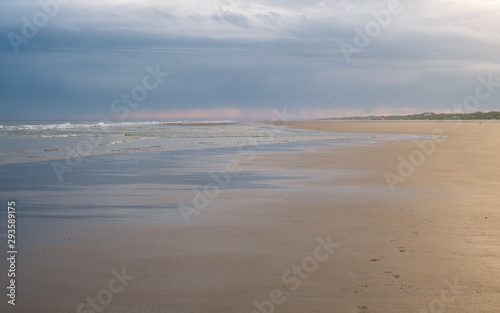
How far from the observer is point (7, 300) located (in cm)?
487

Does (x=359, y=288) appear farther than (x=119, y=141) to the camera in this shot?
No

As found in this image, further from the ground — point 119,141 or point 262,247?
point 119,141

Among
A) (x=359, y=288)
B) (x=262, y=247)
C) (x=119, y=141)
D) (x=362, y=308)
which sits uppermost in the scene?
(x=119, y=141)

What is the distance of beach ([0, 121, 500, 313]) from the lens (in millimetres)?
4945

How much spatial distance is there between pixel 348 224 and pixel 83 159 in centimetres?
1470

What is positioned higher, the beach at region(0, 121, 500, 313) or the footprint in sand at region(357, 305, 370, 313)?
the beach at region(0, 121, 500, 313)

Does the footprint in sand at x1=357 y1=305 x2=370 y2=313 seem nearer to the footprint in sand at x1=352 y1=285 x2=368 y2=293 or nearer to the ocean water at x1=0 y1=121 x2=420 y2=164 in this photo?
the footprint in sand at x1=352 y1=285 x2=368 y2=293

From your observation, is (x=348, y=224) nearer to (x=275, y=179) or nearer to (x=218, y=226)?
(x=218, y=226)

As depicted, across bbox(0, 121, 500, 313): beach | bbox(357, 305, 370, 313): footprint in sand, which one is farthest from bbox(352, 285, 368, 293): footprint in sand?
bbox(357, 305, 370, 313): footprint in sand

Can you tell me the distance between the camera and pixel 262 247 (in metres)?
6.69

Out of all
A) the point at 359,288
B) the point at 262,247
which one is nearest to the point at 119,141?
the point at 262,247

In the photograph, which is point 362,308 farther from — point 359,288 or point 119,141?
point 119,141

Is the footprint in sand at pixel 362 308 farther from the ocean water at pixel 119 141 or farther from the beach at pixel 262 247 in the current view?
the ocean water at pixel 119 141

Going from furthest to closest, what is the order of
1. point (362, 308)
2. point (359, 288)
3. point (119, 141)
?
point (119, 141) → point (359, 288) → point (362, 308)
